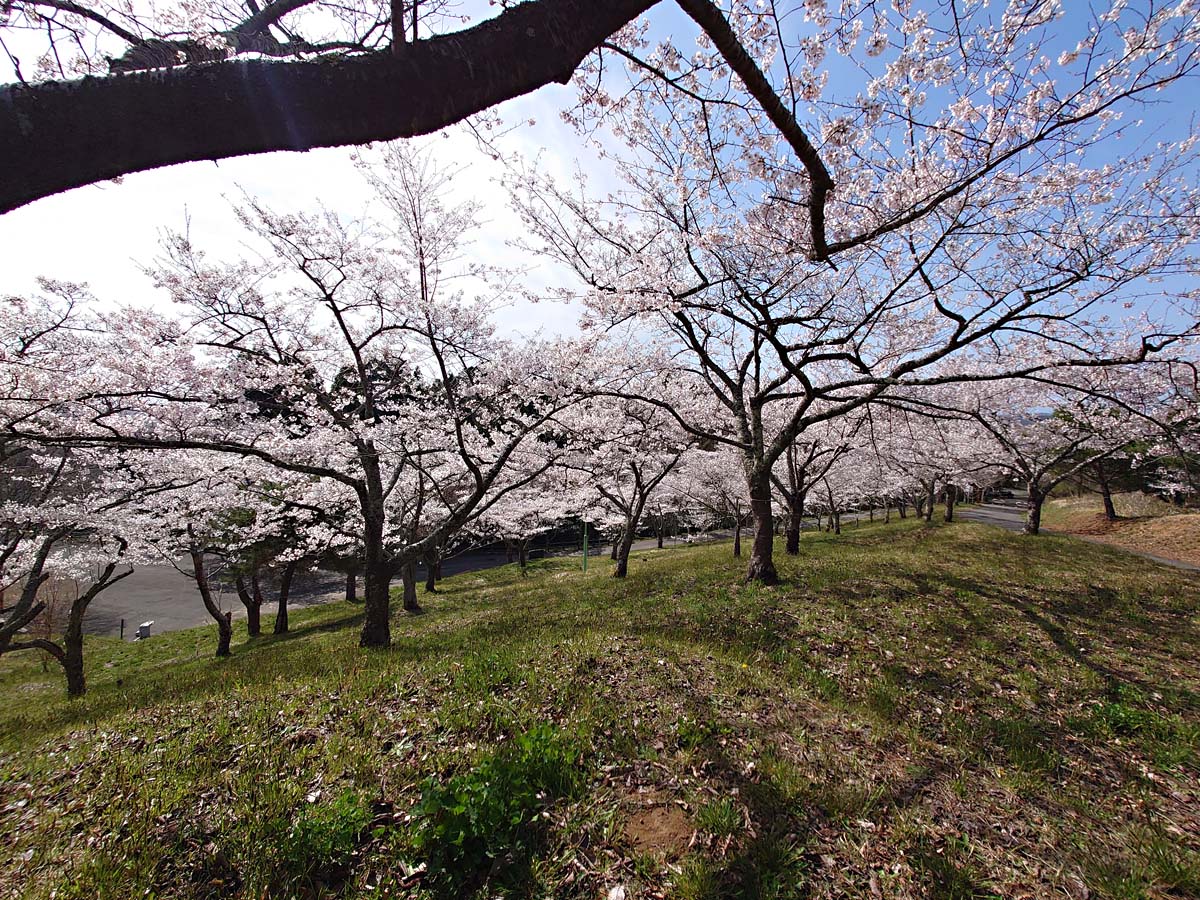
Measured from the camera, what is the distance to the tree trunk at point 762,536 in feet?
34.4

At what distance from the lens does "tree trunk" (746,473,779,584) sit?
10477mm

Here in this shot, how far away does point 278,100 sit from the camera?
1858 millimetres

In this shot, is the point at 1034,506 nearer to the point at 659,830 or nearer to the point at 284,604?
the point at 659,830

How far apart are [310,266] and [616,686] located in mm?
8787

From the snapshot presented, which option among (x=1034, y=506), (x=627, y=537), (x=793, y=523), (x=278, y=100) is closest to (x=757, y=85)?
(x=278, y=100)

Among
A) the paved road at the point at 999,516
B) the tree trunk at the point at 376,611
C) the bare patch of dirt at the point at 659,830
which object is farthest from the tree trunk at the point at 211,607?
the paved road at the point at 999,516

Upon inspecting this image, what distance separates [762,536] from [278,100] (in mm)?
10737

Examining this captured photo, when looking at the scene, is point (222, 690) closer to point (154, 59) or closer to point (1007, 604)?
point (154, 59)

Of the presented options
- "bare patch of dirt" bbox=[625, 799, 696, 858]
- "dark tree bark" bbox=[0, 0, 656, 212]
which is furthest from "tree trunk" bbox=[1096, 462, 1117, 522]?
"dark tree bark" bbox=[0, 0, 656, 212]

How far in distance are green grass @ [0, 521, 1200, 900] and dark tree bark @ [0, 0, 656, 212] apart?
3673mm

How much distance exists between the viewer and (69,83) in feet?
5.42

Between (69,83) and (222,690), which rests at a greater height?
(69,83)

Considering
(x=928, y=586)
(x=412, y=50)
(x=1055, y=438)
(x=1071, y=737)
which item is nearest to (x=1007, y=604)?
(x=928, y=586)

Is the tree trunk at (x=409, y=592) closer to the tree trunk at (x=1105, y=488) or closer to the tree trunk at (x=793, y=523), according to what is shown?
the tree trunk at (x=793, y=523)
